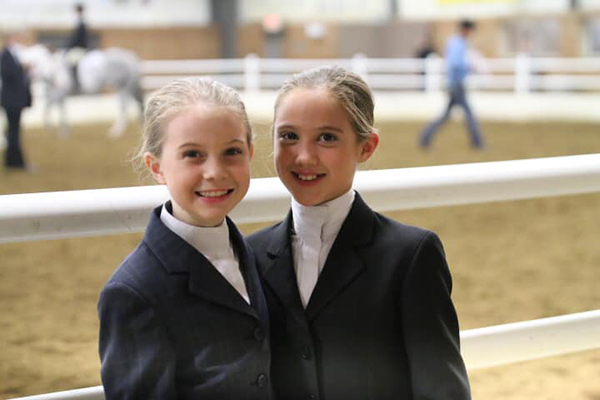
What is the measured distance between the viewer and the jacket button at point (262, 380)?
3.72 ft

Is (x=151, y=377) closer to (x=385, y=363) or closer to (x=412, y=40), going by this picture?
(x=385, y=363)

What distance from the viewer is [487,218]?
509 centimetres

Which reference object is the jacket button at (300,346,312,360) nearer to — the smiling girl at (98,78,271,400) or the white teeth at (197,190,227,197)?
the smiling girl at (98,78,271,400)

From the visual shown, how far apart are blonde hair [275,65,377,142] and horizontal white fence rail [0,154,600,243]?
0.67ft

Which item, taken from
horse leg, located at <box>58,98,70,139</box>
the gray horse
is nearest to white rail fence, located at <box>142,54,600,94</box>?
the gray horse

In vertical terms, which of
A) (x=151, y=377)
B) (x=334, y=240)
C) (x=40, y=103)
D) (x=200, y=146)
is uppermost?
(x=200, y=146)

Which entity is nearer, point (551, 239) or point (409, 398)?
point (409, 398)

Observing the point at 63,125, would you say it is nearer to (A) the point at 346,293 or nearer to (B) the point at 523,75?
(B) the point at 523,75

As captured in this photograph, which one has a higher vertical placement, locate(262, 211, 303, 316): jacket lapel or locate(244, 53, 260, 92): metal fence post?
locate(262, 211, 303, 316): jacket lapel

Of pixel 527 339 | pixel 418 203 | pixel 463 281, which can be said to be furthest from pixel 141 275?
pixel 463 281

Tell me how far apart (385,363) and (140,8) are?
1739 cm

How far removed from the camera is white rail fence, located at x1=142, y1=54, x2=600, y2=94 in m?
12.8

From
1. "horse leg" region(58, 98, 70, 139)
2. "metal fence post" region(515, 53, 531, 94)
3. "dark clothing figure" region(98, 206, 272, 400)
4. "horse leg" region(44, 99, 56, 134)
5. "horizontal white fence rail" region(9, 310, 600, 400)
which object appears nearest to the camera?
"dark clothing figure" region(98, 206, 272, 400)

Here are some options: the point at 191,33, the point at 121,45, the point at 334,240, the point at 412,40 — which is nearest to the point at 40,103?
the point at 121,45
